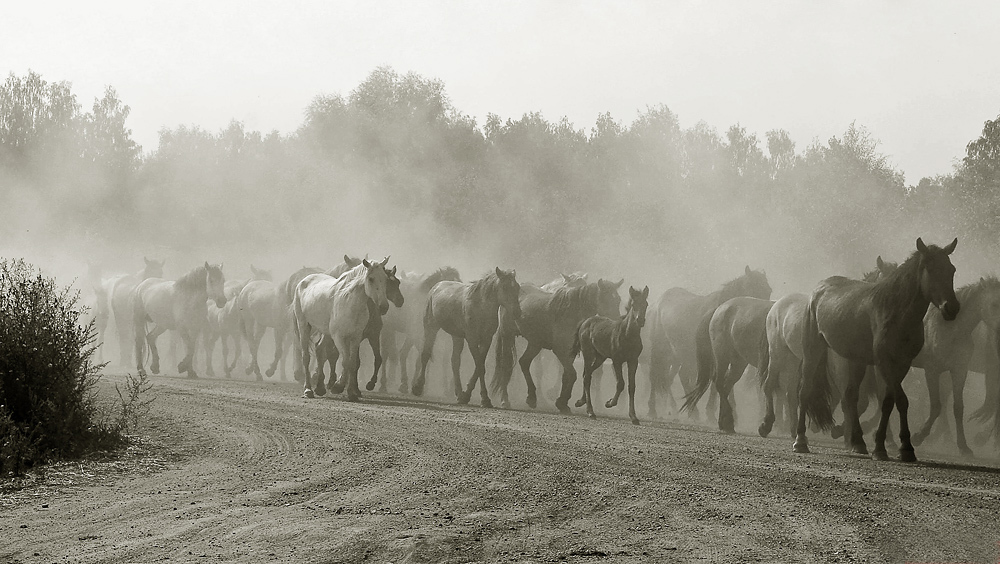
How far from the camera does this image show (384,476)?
29.3 ft

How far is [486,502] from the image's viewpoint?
25.4 feet

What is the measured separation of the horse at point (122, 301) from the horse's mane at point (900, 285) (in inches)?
876

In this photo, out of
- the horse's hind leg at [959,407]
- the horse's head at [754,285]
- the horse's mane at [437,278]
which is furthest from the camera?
the horse's mane at [437,278]

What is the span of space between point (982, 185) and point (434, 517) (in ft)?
94.0

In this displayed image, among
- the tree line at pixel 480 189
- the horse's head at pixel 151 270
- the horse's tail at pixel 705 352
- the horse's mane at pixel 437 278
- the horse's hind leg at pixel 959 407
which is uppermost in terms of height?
the tree line at pixel 480 189

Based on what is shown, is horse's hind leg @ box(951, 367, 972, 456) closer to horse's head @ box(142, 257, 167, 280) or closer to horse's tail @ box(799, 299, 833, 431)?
horse's tail @ box(799, 299, 833, 431)

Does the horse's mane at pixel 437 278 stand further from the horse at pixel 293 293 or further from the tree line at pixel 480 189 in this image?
the tree line at pixel 480 189

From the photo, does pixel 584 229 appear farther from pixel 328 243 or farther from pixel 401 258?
pixel 328 243

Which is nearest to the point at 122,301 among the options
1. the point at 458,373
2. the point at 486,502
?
the point at 458,373

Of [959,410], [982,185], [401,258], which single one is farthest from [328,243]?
[959,410]

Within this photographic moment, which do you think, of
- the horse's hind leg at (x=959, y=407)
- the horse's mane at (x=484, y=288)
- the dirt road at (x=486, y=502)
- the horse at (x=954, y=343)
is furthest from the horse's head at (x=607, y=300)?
the dirt road at (x=486, y=502)

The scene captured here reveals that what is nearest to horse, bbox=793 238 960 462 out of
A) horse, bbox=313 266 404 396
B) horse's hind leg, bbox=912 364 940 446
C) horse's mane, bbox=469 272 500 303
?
horse's hind leg, bbox=912 364 940 446

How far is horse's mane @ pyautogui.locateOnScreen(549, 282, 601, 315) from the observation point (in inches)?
733

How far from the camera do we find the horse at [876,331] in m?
10.9
